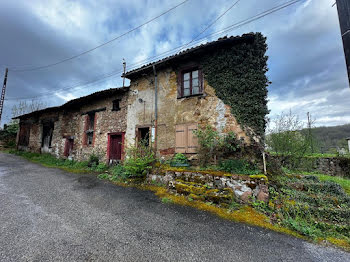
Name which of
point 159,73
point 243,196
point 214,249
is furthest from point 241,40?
point 214,249

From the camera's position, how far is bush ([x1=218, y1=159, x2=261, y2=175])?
481cm

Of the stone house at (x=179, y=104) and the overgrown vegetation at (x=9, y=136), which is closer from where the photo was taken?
the stone house at (x=179, y=104)

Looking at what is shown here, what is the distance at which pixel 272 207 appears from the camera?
3.79 meters

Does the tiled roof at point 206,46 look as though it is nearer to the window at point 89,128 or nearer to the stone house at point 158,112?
the stone house at point 158,112

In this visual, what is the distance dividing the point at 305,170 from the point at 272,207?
7563 mm

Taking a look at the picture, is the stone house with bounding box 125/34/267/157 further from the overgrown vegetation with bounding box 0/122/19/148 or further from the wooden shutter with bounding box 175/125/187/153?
the overgrown vegetation with bounding box 0/122/19/148

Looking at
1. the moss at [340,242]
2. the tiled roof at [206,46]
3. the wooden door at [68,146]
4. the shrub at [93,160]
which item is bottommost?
the moss at [340,242]

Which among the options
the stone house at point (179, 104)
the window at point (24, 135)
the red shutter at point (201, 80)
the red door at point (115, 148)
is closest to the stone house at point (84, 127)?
the red door at point (115, 148)

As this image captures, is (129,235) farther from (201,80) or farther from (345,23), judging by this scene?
(201,80)

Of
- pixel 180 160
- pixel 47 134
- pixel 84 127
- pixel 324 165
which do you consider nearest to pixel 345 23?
pixel 180 160

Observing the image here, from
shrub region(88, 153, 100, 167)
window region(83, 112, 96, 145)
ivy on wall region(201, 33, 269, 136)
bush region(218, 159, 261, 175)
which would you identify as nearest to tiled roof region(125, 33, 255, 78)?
ivy on wall region(201, 33, 269, 136)

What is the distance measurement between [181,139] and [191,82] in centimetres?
290

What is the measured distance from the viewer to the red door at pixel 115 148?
9.30 metres

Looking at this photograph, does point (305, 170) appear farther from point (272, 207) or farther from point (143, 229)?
point (143, 229)
